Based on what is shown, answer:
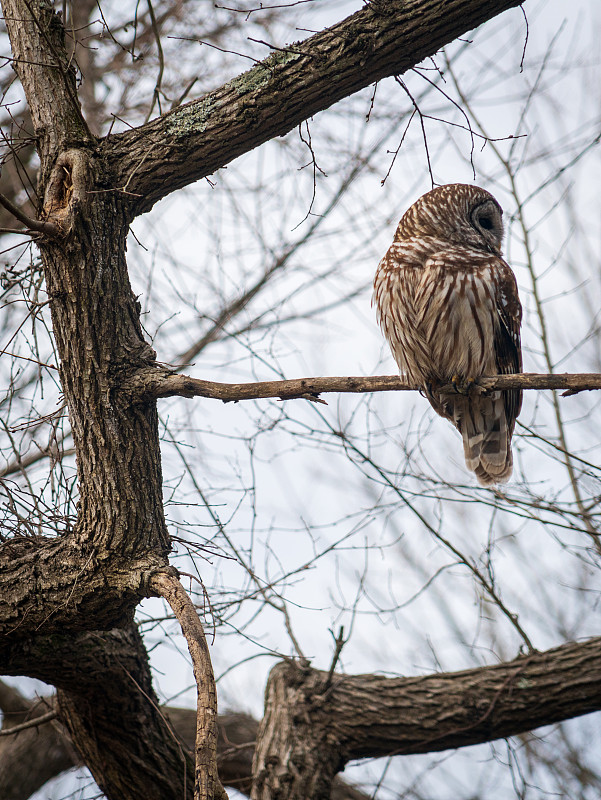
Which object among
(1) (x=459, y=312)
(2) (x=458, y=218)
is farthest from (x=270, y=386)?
(2) (x=458, y=218)

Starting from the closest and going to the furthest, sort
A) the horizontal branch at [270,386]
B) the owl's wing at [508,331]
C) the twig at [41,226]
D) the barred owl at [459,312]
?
the twig at [41,226]
the horizontal branch at [270,386]
the barred owl at [459,312]
the owl's wing at [508,331]

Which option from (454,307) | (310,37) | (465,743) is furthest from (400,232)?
(465,743)

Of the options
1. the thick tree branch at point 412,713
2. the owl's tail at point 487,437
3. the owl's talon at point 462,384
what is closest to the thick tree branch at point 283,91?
the owl's talon at point 462,384

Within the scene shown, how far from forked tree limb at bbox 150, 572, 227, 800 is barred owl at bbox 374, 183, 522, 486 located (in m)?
2.12

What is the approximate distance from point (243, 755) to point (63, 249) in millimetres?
4066

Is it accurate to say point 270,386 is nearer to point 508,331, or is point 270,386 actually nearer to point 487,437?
point 508,331

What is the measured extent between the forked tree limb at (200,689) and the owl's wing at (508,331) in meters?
2.41

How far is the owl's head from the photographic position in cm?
467

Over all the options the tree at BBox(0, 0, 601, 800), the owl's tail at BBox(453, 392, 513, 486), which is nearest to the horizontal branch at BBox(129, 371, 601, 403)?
the tree at BBox(0, 0, 601, 800)

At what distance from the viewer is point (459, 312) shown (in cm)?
433

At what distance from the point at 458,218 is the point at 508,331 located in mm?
768

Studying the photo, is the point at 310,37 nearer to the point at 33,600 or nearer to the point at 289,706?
the point at 33,600

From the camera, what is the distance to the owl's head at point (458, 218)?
184 inches

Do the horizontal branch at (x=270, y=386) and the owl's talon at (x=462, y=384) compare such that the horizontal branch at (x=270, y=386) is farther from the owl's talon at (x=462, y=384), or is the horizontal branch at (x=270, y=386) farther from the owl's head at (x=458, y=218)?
the owl's head at (x=458, y=218)
